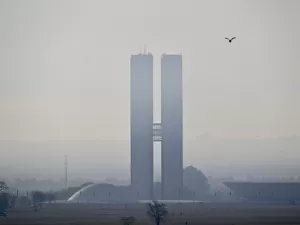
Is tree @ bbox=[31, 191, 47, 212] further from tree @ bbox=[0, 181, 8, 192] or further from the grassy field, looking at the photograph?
the grassy field

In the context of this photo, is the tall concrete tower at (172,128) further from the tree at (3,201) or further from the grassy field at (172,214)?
the tree at (3,201)

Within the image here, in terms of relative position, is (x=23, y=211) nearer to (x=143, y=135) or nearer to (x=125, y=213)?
(x=125, y=213)

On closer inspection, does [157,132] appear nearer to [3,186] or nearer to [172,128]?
[172,128]

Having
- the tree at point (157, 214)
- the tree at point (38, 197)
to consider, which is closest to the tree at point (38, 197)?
the tree at point (38, 197)

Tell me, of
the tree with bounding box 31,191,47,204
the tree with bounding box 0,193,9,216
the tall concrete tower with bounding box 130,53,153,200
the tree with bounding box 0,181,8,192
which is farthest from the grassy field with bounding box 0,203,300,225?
the tree with bounding box 0,181,8,192

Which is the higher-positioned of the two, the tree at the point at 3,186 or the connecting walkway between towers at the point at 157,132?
the connecting walkway between towers at the point at 157,132

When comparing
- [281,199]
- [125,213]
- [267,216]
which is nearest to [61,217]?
[125,213]

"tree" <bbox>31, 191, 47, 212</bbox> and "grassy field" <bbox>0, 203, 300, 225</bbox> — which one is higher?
"tree" <bbox>31, 191, 47, 212</bbox>
